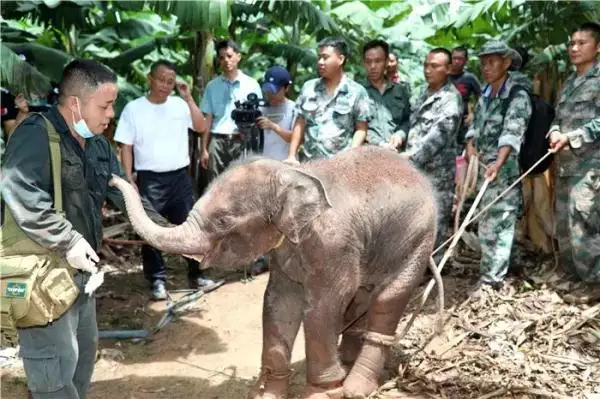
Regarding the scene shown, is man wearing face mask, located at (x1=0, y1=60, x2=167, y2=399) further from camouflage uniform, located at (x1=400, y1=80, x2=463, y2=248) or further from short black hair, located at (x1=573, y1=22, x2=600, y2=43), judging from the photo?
short black hair, located at (x1=573, y1=22, x2=600, y2=43)

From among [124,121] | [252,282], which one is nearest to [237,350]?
[252,282]

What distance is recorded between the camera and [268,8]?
8.52 m

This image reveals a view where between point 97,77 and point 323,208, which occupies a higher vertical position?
point 97,77

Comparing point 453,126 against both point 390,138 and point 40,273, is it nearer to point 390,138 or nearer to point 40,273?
point 390,138

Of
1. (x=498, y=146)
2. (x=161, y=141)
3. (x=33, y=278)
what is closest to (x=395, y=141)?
(x=498, y=146)

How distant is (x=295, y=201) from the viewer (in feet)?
14.0

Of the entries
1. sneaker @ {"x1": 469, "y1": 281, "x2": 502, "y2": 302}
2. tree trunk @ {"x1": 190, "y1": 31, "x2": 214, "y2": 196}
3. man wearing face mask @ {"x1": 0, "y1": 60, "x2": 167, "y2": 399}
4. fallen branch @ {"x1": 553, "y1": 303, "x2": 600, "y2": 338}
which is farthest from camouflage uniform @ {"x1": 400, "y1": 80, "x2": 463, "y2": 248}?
man wearing face mask @ {"x1": 0, "y1": 60, "x2": 167, "y2": 399}

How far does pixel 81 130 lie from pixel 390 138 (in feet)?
12.6

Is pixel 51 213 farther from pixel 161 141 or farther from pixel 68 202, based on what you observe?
pixel 161 141

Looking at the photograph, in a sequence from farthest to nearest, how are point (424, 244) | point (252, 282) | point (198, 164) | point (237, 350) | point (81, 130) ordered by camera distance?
point (198, 164) → point (252, 282) → point (237, 350) → point (424, 244) → point (81, 130)

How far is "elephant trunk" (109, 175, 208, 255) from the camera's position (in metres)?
3.97

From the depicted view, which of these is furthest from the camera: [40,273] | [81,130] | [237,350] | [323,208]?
[237,350]

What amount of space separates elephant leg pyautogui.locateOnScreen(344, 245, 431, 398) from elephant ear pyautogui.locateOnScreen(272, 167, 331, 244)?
96cm

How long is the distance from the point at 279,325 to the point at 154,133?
2.79m
